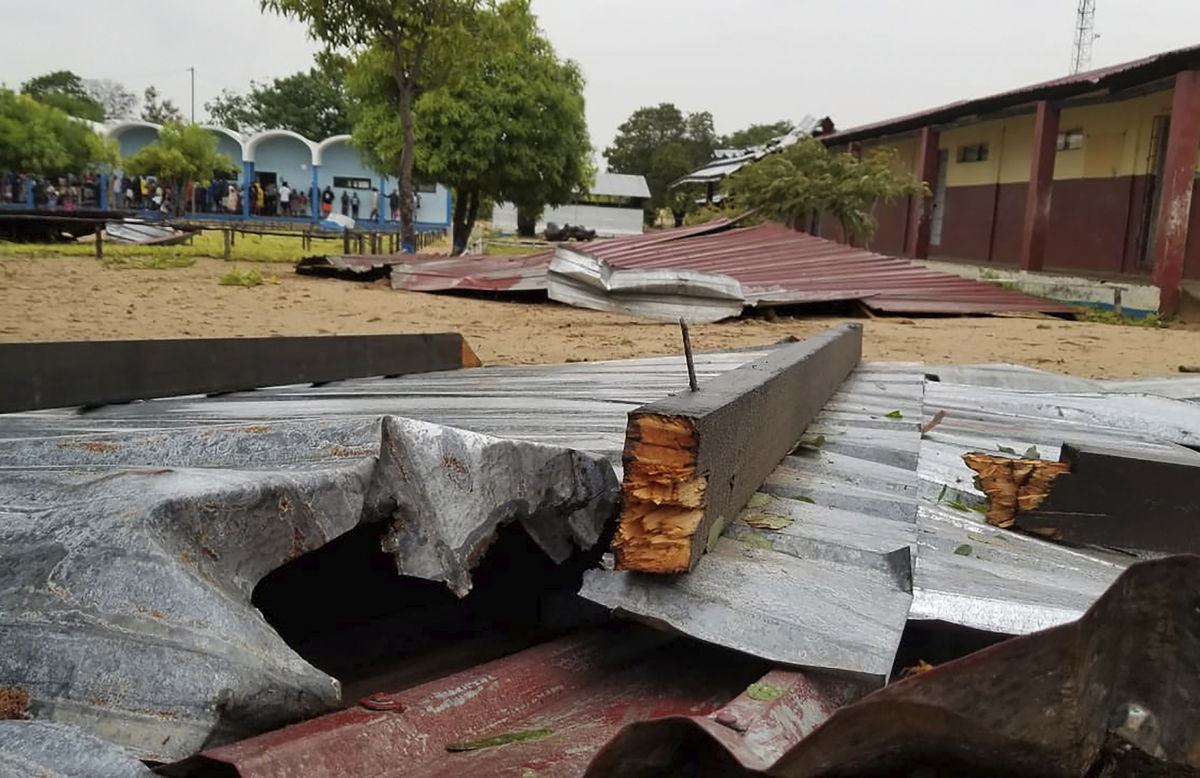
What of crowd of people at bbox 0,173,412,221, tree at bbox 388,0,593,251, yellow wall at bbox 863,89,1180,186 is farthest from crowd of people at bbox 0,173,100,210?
yellow wall at bbox 863,89,1180,186

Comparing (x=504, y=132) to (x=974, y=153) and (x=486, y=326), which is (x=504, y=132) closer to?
(x=974, y=153)

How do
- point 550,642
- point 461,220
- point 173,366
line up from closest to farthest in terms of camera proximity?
point 550,642 < point 173,366 < point 461,220

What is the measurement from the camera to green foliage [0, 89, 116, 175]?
99.5 ft

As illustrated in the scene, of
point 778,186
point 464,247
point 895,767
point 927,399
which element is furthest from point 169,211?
point 895,767

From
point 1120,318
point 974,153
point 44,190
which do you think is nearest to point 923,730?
point 1120,318

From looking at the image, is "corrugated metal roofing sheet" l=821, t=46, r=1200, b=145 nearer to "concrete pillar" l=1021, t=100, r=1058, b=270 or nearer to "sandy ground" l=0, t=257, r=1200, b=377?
"concrete pillar" l=1021, t=100, r=1058, b=270

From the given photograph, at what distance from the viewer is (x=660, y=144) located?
217ft

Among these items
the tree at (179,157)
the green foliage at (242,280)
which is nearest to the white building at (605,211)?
the tree at (179,157)

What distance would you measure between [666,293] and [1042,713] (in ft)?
36.5

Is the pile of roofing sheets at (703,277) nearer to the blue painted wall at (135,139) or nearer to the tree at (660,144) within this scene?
the blue painted wall at (135,139)

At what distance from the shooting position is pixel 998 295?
13414 mm

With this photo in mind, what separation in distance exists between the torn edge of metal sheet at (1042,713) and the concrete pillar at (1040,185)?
16178mm

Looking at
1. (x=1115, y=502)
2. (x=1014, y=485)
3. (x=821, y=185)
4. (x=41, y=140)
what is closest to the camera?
(x=1115, y=502)

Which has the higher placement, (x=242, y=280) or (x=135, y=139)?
(x=135, y=139)
